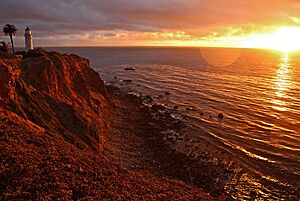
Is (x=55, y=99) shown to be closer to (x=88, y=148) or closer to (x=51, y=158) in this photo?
(x=88, y=148)

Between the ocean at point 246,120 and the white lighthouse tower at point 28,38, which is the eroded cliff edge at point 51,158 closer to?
the ocean at point 246,120

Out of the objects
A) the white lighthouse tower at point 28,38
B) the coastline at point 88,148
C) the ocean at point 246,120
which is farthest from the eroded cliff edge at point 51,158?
the white lighthouse tower at point 28,38

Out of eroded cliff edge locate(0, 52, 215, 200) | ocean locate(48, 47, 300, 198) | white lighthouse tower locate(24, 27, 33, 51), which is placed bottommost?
ocean locate(48, 47, 300, 198)

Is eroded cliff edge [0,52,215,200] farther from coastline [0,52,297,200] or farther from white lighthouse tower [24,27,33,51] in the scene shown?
white lighthouse tower [24,27,33,51]

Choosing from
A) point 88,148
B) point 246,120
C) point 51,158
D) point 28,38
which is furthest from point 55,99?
point 246,120

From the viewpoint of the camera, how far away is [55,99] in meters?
25.5

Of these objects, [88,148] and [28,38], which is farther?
[28,38]

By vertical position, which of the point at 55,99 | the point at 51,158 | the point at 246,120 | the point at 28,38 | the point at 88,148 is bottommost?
the point at 246,120

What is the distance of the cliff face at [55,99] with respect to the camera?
800 inches

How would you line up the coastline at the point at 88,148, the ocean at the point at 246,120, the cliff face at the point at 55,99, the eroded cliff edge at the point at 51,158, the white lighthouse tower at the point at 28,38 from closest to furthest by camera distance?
1. the eroded cliff edge at the point at 51,158
2. the coastline at the point at 88,148
3. the cliff face at the point at 55,99
4. the ocean at the point at 246,120
5. the white lighthouse tower at the point at 28,38

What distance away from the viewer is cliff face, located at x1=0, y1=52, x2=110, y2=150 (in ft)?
66.6

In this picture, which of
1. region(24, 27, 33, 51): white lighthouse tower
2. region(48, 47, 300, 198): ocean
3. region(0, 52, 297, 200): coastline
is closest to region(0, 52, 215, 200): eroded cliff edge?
region(0, 52, 297, 200): coastline

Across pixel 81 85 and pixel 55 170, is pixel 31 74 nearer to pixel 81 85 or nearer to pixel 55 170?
pixel 81 85

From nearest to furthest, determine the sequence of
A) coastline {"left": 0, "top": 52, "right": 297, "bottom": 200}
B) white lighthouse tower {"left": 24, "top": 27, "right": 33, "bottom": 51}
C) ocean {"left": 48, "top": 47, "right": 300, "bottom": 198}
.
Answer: coastline {"left": 0, "top": 52, "right": 297, "bottom": 200}, ocean {"left": 48, "top": 47, "right": 300, "bottom": 198}, white lighthouse tower {"left": 24, "top": 27, "right": 33, "bottom": 51}
